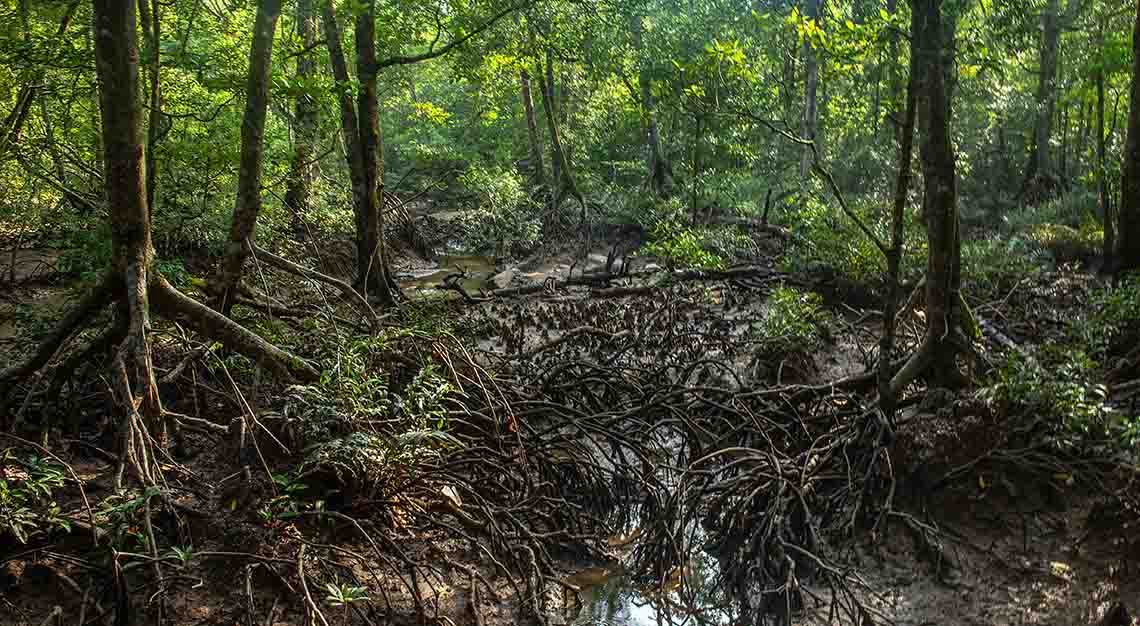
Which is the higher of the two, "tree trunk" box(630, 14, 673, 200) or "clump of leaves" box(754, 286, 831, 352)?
"tree trunk" box(630, 14, 673, 200)

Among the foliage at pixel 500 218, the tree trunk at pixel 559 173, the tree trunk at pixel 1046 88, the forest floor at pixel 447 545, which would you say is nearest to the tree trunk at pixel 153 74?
the forest floor at pixel 447 545

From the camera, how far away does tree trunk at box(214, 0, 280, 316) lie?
6457 mm

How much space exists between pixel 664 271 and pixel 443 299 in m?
3.52

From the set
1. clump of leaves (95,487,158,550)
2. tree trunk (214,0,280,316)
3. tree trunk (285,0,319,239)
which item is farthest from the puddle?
clump of leaves (95,487,158,550)

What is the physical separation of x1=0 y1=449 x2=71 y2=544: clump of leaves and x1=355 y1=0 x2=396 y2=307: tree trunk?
18.0 ft

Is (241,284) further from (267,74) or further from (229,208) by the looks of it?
(229,208)

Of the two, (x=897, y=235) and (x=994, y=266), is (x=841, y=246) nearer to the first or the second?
(x=994, y=266)

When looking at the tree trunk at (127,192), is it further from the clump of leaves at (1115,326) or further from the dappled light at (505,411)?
the clump of leaves at (1115,326)

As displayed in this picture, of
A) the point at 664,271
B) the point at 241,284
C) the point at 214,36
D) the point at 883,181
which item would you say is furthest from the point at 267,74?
→ the point at 883,181

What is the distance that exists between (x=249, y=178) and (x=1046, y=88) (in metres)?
16.4

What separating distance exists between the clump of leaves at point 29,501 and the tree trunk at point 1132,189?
9.18 m

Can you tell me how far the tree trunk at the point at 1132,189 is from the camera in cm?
794

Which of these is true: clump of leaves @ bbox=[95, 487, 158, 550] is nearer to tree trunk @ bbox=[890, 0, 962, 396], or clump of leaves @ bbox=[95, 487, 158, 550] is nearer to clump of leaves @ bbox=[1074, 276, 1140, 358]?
tree trunk @ bbox=[890, 0, 962, 396]

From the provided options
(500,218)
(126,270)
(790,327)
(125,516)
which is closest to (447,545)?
(125,516)
